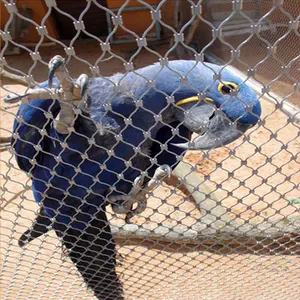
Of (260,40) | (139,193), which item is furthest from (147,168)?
(260,40)

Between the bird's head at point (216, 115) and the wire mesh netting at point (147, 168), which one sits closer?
the wire mesh netting at point (147, 168)

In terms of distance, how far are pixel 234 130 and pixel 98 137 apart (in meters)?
0.36

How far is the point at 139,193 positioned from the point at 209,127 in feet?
1.02

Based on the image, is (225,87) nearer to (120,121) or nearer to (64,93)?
(120,121)

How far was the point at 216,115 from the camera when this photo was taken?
37.6 inches

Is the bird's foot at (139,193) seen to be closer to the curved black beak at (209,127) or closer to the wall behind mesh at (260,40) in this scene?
the curved black beak at (209,127)

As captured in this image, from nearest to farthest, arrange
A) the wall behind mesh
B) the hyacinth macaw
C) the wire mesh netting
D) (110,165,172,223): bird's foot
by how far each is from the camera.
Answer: the wire mesh netting < the hyacinth macaw < (110,165,172,223): bird's foot < the wall behind mesh

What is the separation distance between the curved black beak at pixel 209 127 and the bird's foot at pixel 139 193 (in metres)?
0.11

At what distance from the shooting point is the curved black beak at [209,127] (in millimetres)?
969

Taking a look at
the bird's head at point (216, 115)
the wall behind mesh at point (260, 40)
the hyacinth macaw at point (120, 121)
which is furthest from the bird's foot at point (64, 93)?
the wall behind mesh at point (260, 40)

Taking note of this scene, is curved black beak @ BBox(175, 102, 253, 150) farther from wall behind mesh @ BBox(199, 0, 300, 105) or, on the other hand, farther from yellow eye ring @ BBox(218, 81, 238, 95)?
wall behind mesh @ BBox(199, 0, 300, 105)

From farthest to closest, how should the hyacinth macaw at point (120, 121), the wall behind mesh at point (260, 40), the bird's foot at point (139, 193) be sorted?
the wall behind mesh at point (260, 40) → the bird's foot at point (139, 193) → the hyacinth macaw at point (120, 121)

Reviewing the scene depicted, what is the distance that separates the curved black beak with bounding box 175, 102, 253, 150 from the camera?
969mm

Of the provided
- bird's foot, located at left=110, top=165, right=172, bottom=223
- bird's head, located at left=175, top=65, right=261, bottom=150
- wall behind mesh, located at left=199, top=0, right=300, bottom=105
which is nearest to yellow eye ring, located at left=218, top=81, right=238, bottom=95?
bird's head, located at left=175, top=65, right=261, bottom=150
